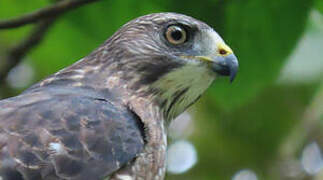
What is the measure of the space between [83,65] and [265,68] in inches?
40.7

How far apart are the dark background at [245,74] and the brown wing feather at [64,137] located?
33.7 inches

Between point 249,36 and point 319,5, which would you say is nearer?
point 319,5

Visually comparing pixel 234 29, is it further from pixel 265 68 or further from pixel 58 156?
pixel 58 156

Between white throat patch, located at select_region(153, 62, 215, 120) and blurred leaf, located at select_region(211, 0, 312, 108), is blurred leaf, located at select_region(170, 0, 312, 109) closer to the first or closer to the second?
blurred leaf, located at select_region(211, 0, 312, 108)

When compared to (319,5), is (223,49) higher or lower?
lower

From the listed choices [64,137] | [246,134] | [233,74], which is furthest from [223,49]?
[246,134]

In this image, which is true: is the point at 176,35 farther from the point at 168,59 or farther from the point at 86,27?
the point at 86,27

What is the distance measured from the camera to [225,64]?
5.04m

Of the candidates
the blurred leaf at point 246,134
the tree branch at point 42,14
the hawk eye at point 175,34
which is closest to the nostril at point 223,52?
the hawk eye at point 175,34

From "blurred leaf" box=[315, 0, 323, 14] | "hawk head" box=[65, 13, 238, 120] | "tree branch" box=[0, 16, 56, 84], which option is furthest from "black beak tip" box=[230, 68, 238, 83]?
"tree branch" box=[0, 16, 56, 84]

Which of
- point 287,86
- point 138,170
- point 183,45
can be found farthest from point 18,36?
point 287,86

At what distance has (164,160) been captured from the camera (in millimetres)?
4922

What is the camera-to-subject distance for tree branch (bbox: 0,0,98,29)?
4998 mm

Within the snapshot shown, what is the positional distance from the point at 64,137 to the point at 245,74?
4.67 feet
